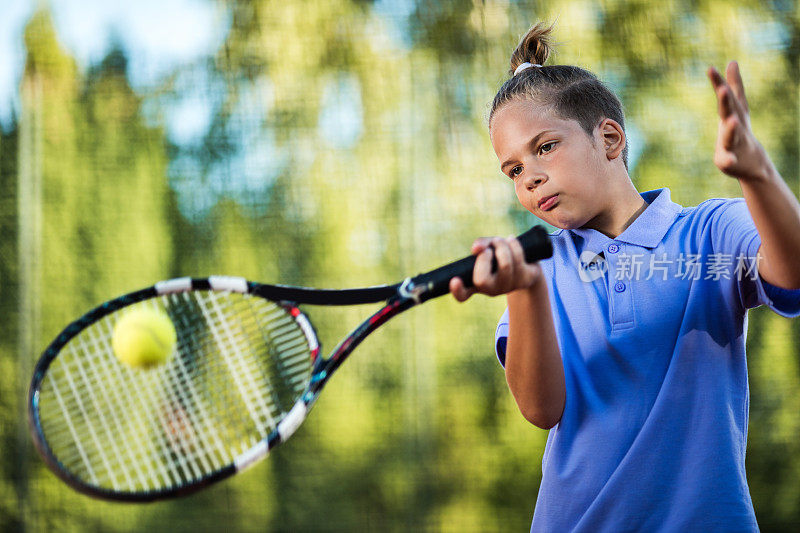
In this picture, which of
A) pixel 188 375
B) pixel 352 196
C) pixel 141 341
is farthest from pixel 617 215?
pixel 352 196

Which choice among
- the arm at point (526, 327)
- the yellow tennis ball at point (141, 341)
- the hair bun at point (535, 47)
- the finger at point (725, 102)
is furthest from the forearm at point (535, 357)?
the yellow tennis ball at point (141, 341)

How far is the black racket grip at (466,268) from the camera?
1.06m

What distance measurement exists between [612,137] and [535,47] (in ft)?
0.77

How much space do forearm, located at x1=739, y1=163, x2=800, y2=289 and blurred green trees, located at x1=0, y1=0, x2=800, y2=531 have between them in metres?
2.49

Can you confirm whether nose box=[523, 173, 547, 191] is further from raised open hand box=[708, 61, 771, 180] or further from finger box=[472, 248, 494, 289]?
raised open hand box=[708, 61, 771, 180]

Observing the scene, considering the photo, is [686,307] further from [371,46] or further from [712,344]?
[371,46]

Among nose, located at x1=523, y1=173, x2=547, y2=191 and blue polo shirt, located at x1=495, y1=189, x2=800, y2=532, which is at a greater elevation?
nose, located at x1=523, y1=173, x2=547, y2=191

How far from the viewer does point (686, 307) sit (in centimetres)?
108

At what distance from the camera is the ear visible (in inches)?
48.2

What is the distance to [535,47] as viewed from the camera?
1367mm

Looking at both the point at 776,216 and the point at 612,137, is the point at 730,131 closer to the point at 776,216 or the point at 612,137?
the point at 776,216

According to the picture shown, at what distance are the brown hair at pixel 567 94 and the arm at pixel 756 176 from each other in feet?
1.03

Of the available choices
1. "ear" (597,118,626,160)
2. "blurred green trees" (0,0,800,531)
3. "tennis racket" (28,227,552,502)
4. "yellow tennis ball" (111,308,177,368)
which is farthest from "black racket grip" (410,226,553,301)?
"blurred green trees" (0,0,800,531)

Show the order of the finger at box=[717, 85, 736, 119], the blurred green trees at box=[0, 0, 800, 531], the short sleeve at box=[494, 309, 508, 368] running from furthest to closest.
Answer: the blurred green trees at box=[0, 0, 800, 531], the short sleeve at box=[494, 309, 508, 368], the finger at box=[717, 85, 736, 119]
